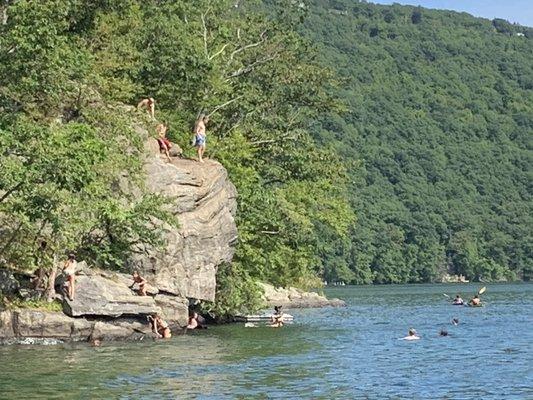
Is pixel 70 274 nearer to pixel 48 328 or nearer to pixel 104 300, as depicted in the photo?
pixel 104 300

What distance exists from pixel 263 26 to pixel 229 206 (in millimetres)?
13672

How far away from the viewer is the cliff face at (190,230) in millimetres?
38875

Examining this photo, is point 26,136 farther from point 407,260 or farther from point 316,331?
point 407,260

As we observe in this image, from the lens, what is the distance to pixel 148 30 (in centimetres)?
4575

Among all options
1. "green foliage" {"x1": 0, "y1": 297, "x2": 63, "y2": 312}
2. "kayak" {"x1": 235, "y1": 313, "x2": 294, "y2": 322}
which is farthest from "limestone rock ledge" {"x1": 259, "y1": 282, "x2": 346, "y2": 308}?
"green foliage" {"x1": 0, "y1": 297, "x2": 63, "y2": 312}

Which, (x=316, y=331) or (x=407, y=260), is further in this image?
(x=407, y=260)

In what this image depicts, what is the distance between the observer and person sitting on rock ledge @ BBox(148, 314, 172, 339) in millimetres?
37188

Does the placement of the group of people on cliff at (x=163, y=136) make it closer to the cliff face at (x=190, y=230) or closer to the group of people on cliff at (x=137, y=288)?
the cliff face at (x=190, y=230)

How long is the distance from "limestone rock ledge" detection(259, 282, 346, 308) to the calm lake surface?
37.1 m

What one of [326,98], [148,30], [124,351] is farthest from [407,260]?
[124,351]

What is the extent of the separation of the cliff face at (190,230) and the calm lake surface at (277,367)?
2.17 meters

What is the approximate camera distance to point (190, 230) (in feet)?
130

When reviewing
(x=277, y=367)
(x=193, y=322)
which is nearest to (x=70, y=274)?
(x=277, y=367)

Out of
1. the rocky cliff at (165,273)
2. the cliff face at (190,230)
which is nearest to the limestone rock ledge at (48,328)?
the rocky cliff at (165,273)
